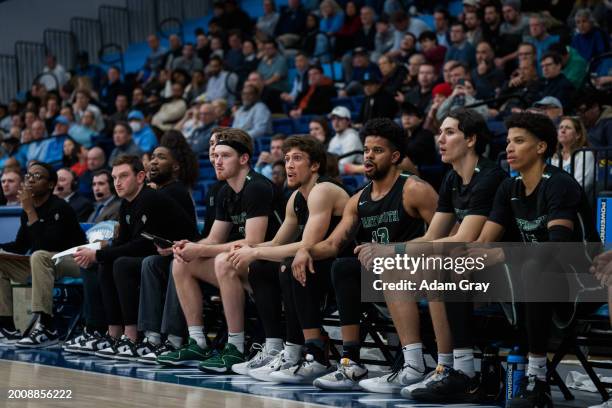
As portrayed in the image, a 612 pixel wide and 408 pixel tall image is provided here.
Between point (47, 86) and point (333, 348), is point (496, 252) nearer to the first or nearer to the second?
point (333, 348)

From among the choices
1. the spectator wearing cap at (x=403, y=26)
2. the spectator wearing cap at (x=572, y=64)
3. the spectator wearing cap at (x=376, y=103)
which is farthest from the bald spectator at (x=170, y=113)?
the spectator wearing cap at (x=572, y=64)

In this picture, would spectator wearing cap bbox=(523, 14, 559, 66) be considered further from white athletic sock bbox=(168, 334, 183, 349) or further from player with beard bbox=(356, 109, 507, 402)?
player with beard bbox=(356, 109, 507, 402)

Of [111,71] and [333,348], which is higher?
[111,71]

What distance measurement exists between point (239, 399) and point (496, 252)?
1.63m

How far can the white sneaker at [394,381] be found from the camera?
6.27 meters

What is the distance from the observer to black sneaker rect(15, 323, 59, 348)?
30.0ft

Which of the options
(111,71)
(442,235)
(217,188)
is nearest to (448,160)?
(442,235)

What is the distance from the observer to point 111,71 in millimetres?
20375

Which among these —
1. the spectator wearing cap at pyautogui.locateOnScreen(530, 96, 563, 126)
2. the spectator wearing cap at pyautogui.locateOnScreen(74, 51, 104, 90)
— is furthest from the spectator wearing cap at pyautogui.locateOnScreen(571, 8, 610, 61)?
the spectator wearing cap at pyautogui.locateOnScreen(74, 51, 104, 90)

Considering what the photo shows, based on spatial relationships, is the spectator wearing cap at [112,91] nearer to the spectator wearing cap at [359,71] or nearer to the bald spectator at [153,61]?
the bald spectator at [153,61]

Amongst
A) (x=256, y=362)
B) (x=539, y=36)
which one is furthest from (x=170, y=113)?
(x=256, y=362)

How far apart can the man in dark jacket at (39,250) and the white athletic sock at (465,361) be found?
4381 millimetres

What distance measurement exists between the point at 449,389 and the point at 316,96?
9312 millimetres

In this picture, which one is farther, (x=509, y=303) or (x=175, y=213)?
(x=175, y=213)
